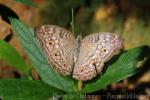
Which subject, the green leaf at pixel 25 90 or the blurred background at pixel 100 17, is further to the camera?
the blurred background at pixel 100 17

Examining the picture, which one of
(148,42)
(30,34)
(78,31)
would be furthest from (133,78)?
(30,34)

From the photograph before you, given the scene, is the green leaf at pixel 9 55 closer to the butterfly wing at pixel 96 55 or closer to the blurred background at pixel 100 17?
the butterfly wing at pixel 96 55

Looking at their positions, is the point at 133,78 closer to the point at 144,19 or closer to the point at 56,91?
the point at 144,19

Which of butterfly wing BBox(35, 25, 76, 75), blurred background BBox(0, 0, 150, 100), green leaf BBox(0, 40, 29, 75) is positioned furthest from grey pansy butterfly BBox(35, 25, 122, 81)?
blurred background BBox(0, 0, 150, 100)

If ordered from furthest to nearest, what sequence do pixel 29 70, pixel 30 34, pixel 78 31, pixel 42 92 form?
pixel 78 31
pixel 29 70
pixel 30 34
pixel 42 92

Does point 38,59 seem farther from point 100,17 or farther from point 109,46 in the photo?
point 100,17

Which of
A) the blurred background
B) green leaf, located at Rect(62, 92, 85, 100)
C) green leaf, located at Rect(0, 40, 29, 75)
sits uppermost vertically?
the blurred background

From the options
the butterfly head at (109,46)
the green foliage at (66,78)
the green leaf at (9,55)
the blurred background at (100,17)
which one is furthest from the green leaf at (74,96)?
the blurred background at (100,17)

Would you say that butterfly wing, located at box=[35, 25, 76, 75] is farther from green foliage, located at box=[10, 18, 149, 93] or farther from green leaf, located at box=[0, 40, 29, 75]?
green leaf, located at box=[0, 40, 29, 75]
